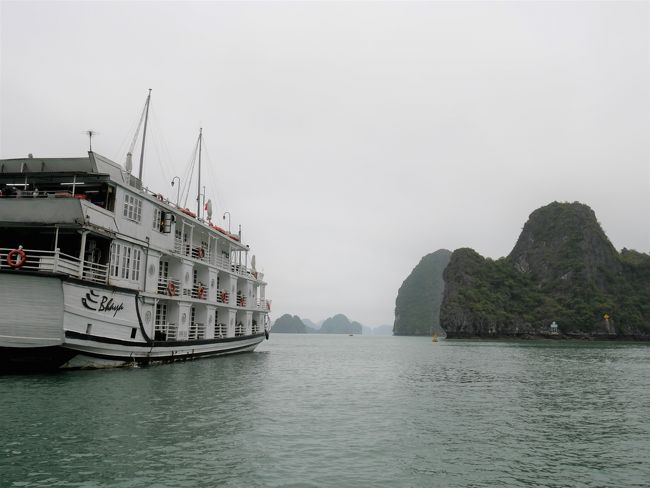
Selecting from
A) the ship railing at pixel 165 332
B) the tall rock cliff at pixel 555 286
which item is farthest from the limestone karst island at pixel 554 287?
the ship railing at pixel 165 332

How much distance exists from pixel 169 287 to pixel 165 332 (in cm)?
280

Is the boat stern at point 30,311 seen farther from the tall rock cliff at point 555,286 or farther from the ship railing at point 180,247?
the tall rock cliff at point 555,286

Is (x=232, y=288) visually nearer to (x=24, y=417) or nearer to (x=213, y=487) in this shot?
(x=24, y=417)

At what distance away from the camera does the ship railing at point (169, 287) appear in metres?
A: 29.4

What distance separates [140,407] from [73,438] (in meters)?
3.91

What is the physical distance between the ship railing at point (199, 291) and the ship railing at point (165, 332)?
11.5 ft

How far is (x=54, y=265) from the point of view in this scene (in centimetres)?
2025

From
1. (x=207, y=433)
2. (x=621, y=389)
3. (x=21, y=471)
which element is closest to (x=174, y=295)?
(x=207, y=433)

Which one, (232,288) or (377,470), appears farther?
(232,288)

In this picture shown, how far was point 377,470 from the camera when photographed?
34.1ft

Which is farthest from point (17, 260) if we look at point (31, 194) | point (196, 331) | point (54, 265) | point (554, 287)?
point (554, 287)

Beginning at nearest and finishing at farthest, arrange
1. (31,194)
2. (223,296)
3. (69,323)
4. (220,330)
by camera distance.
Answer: (69,323)
(31,194)
(220,330)
(223,296)

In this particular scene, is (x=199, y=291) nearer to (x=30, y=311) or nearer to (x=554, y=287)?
(x=30, y=311)

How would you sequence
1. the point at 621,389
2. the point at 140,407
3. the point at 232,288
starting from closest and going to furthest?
the point at 140,407 → the point at 621,389 → the point at 232,288
